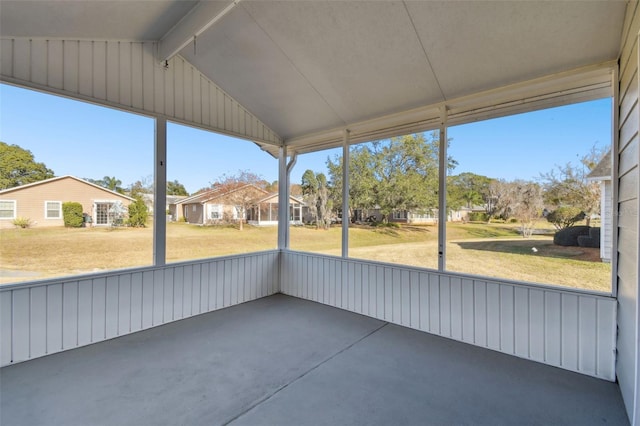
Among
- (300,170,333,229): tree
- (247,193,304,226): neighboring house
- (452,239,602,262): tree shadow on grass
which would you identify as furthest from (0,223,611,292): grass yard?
(247,193,304,226): neighboring house

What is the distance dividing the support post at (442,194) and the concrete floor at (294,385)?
933mm

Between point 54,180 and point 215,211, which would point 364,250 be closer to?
point 215,211

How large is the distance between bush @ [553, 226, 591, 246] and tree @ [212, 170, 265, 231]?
402 cm

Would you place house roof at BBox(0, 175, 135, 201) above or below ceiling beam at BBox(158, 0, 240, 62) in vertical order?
below

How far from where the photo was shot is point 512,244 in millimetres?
2914

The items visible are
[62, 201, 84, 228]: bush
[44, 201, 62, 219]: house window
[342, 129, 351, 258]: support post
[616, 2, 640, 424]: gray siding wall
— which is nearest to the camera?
[616, 2, 640, 424]: gray siding wall

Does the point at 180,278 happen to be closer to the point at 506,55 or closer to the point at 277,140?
the point at 277,140

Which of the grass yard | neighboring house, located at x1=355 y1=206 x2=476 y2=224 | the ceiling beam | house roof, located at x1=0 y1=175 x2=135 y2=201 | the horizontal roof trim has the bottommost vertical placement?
the grass yard

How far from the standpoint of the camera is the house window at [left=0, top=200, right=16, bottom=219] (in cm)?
237

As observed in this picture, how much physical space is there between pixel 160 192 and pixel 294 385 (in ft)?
8.49

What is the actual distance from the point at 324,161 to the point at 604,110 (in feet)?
11.3

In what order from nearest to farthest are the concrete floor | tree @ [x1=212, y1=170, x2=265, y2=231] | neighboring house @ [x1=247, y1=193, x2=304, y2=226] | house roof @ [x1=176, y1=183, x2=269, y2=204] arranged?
1. the concrete floor
2. house roof @ [x1=176, y1=183, x2=269, y2=204]
3. tree @ [x1=212, y1=170, x2=265, y2=231]
4. neighboring house @ [x1=247, y1=193, x2=304, y2=226]

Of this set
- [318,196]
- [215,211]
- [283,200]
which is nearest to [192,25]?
[215,211]

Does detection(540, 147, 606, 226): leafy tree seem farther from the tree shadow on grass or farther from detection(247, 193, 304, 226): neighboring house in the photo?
detection(247, 193, 304, 226): neighboring house
